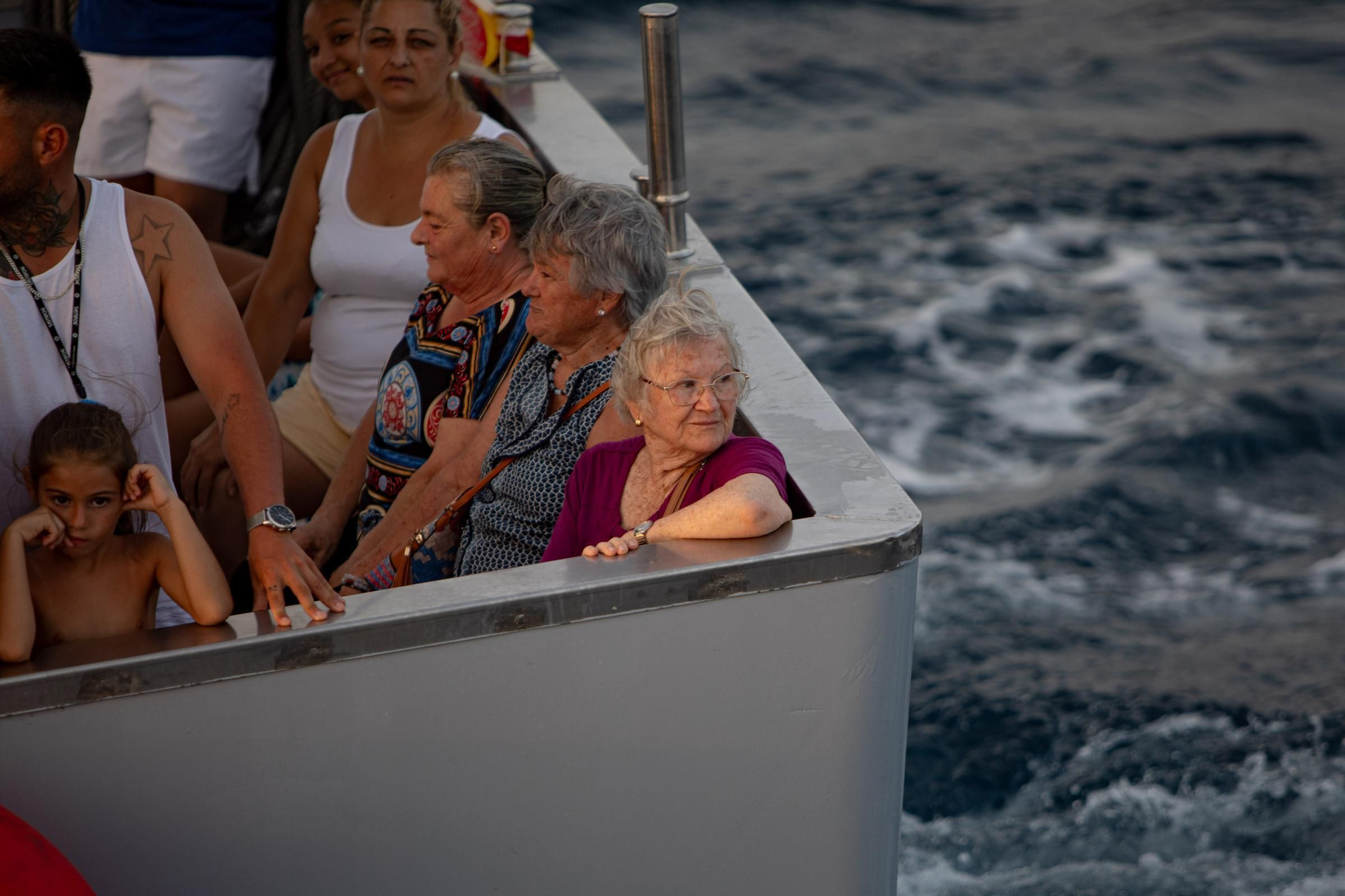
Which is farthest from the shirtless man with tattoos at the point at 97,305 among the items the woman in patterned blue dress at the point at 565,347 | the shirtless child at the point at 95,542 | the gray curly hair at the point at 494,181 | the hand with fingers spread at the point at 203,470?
the hand with fingers spread at the point at 203,470

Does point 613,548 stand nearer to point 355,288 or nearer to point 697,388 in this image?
point 697,388

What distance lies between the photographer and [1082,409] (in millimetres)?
5695

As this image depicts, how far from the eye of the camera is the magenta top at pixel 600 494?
68.4 inches

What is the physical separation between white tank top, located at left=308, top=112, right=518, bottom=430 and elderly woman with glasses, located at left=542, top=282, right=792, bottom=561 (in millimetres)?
845

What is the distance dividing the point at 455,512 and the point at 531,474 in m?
0.15

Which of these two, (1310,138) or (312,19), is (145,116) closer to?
(312,19)

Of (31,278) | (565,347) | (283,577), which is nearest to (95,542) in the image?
(283,577)

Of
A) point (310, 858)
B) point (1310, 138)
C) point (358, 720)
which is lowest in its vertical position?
point (1310, 138)

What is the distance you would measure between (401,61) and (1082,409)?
12.7ft

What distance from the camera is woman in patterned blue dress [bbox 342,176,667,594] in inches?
75.5

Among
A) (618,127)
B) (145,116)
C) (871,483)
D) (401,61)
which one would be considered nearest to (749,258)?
(618,127)

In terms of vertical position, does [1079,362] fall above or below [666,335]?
below

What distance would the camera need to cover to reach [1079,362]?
6.05 metres

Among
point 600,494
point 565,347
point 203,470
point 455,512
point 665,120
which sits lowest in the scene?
point 203,470
